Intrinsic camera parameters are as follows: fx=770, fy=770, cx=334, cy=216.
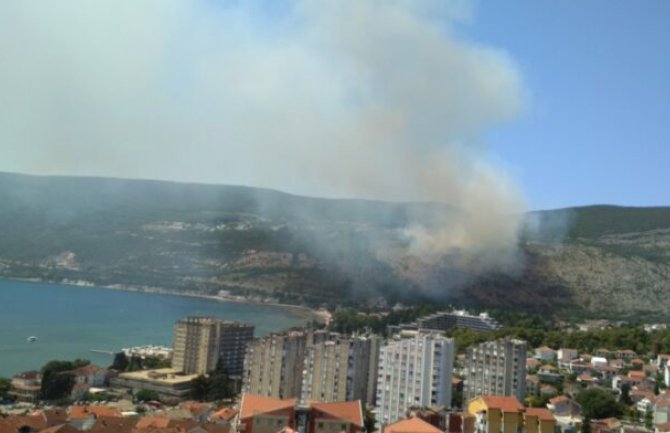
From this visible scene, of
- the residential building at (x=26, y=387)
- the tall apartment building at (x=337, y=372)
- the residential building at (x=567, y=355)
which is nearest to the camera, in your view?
the tall apartment building at (x=337, y=372)

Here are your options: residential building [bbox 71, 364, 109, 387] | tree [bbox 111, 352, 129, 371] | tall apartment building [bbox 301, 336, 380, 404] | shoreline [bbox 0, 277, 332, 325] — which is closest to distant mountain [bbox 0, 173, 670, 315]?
shoreline [bbox 0, 277, 332, 325]

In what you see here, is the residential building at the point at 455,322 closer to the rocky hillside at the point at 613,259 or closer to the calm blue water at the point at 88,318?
the calm blue water at the point at 88,318

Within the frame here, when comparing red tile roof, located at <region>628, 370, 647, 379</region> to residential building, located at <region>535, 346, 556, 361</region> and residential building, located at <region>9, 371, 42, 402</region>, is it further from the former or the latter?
residential building, located at <region>9, 371, 42, 402</region>

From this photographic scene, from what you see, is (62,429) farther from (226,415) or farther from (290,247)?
(290,247)

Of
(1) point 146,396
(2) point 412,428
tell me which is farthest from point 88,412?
(1) point 146,396

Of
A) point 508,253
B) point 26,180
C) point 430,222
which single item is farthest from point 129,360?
point 26,180

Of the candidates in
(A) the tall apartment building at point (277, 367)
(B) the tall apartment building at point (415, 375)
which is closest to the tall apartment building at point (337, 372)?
(A) the tall apartment building at point (277, 367)
